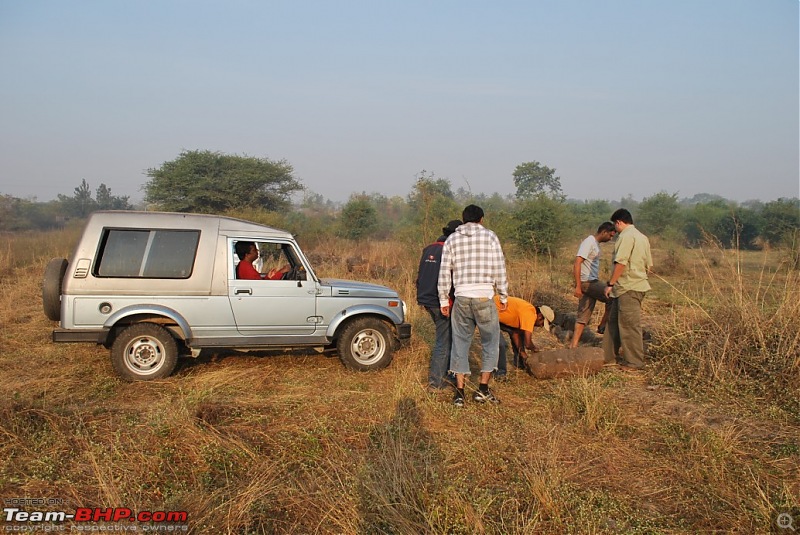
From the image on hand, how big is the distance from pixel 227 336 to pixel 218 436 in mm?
2090

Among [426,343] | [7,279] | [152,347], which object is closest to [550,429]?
[426,343]

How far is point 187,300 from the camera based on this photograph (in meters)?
5.90

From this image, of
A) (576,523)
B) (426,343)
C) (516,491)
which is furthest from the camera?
(426,343)

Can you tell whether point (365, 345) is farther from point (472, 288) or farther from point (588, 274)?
point (588, 274)

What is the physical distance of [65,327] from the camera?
5621mm

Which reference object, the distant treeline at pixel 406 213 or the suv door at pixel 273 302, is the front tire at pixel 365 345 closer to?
the suv door at pixel 273 302

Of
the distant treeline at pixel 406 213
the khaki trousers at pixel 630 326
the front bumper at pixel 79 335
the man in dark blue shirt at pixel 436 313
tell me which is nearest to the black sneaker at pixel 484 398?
the man in dark blue shirt at pixel 436 313

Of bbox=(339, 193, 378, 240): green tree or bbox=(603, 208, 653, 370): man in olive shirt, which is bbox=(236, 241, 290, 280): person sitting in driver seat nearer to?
bbox=(603, 208, 653, 370): man in olive shirt

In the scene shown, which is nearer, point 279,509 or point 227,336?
point 279,509

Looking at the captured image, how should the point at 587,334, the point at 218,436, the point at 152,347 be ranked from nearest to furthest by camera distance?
the point at 218,436, the point at 152,347, the point at 587,334

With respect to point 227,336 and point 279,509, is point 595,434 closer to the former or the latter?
point 279,509

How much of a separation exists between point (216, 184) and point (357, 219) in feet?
21.3

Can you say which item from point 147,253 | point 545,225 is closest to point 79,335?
point 147,253

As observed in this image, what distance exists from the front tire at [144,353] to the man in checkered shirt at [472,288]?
311cm
